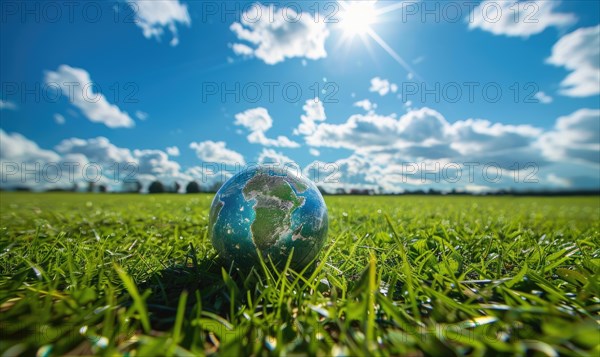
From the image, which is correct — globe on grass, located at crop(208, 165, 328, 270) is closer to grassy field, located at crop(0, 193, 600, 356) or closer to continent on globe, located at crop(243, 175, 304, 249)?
continent on globe, located at crop(243, 175, 304, 249)

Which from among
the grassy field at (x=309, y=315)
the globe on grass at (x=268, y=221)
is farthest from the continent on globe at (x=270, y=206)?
the grassy field at (x=309, y=315)

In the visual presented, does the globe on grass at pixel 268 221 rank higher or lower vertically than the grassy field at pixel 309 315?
higher

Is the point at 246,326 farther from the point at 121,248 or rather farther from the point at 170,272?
the point at 121,248

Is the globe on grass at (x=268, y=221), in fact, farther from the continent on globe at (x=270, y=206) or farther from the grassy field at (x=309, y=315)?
the grassy field at (x=309, y=315)

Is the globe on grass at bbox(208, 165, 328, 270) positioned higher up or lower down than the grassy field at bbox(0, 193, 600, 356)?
higher up

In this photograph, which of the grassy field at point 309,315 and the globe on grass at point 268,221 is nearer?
the grassy field at point 309,315

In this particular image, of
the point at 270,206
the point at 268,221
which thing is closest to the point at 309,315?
the point at 268,221

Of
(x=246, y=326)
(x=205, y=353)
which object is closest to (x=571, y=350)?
(x=246, y=326)

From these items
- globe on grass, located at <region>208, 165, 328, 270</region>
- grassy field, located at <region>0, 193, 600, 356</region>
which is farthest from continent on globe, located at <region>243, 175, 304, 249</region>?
grassy field, located at <region>0, 193, 600, 356</region>

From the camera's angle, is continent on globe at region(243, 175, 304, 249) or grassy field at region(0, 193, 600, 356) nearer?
grassy field at region(0, 193, 600, 356)
